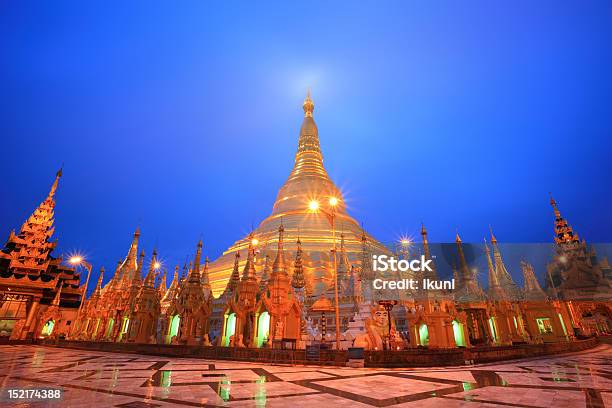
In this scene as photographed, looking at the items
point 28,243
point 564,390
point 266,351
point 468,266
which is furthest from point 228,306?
point 28,243

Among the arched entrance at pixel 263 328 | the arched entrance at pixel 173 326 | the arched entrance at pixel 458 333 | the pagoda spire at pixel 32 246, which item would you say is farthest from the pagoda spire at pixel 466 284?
the pagoda spire at pixel 32 246

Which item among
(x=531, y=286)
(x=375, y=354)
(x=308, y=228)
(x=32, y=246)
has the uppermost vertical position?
(x=308, y=228)

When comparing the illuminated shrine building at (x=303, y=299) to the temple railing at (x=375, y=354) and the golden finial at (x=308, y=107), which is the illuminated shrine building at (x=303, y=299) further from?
the golden finial at (x=308, y=107)

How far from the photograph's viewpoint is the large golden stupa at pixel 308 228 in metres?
35.2

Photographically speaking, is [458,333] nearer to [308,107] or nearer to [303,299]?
[303,299]

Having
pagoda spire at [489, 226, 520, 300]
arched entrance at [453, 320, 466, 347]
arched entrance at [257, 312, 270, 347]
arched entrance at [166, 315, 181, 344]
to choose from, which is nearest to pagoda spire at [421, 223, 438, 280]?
arched entrance at [453, 320, 466, 347]

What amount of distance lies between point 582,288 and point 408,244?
16.9 m

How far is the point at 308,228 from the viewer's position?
135 feet

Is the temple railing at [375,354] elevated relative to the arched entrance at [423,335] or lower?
lower

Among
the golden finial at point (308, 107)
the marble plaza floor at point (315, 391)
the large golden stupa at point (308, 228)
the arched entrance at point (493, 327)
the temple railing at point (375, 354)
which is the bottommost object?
the marble plaza floor at point (315, 391)

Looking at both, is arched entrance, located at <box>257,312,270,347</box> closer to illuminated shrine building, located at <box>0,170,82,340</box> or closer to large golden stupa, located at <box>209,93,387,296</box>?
large golden stupa, located at <box>209,93,387,296</box>

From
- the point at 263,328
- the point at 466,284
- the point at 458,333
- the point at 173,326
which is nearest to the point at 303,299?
the point at 263,328

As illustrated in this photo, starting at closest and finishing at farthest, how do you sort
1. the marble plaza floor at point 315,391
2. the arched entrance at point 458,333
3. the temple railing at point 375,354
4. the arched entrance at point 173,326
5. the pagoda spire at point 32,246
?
the marble plaza floor at point 315,391 → the temple railing at point 375,354 → the arched entrance at point 458,333 → the arched entrance at point 173,326 → the pagoda spire at point 32,246

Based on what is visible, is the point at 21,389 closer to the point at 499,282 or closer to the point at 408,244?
the point at 408,244
